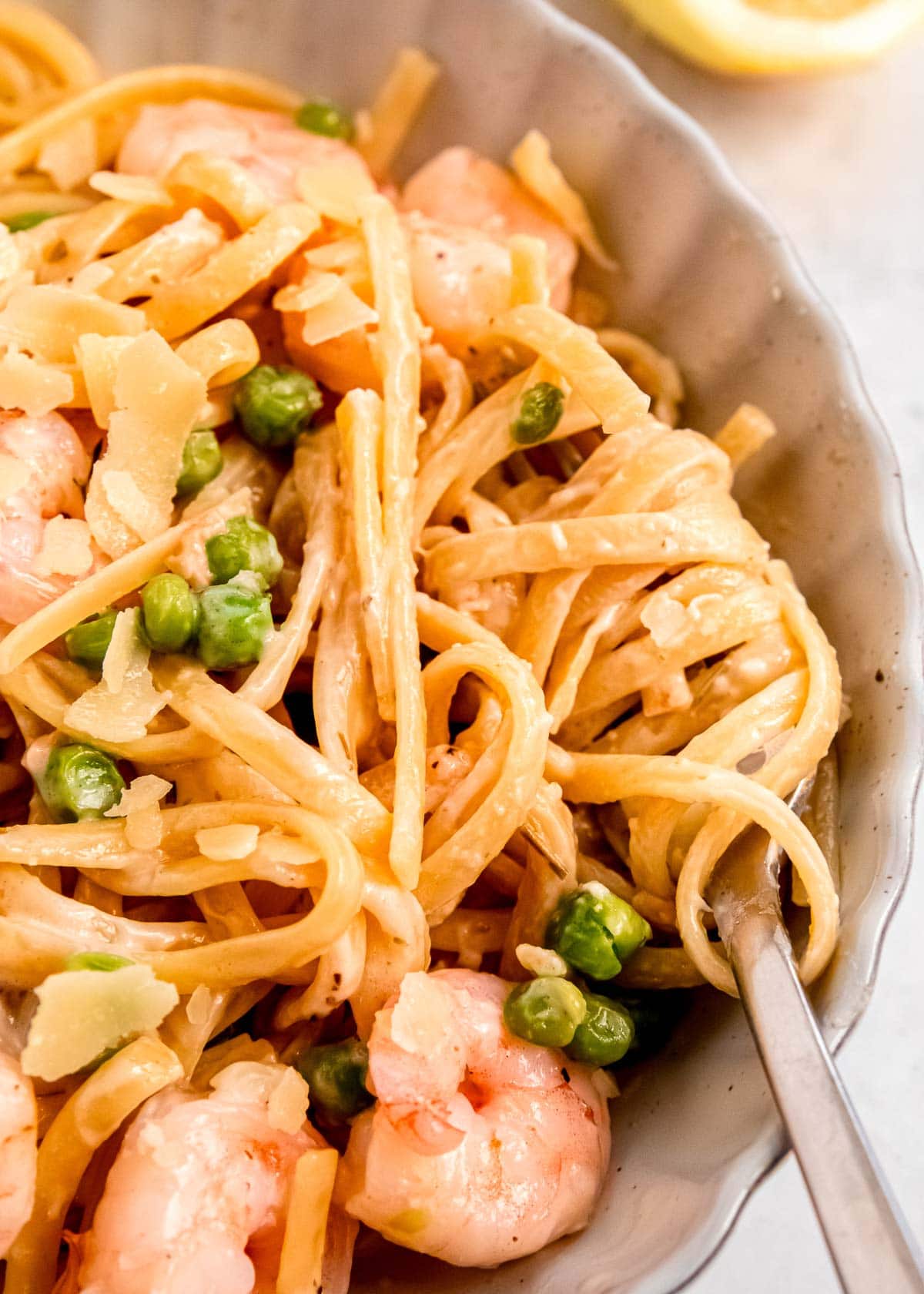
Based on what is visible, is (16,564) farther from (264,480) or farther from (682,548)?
(682,548)

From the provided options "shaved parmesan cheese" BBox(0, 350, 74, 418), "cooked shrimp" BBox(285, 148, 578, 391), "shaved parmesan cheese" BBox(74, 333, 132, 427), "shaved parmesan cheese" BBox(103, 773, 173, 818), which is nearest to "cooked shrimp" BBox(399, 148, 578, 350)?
"cooked shrimp" BBox(285, 148, 578, 391)

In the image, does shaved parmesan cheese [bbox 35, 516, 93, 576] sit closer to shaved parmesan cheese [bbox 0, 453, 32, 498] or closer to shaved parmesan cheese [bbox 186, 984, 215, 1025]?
shaved parmesan cheese [bbox 0, 453, 32, 498]

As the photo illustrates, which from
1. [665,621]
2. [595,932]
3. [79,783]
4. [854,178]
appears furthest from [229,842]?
[854,178]

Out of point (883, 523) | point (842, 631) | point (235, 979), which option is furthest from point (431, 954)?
point (883, 523)

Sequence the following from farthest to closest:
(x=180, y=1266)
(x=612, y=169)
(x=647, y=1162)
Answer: (x=612, y=169) < (x=647, y=1162) < (x=180, y=1266)

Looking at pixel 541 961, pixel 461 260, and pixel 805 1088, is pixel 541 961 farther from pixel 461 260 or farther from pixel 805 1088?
pixel 461 260

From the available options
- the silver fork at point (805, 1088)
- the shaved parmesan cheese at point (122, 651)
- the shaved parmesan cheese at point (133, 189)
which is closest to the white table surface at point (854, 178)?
the silver fork at point (805, 1088)

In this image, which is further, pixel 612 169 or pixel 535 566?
pixel 612 169
